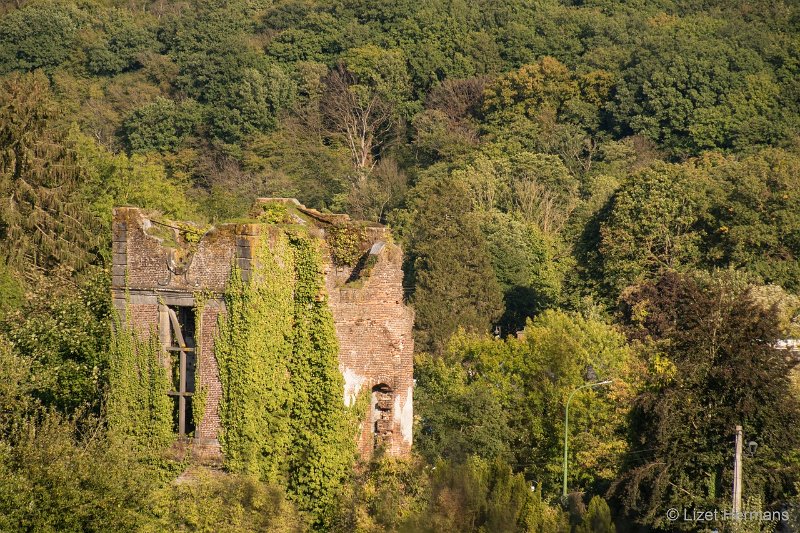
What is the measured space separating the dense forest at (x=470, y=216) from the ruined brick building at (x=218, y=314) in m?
0.98

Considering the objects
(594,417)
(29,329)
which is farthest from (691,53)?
(29,329)

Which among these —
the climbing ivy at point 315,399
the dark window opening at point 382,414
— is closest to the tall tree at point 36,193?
the climbing ivy at point 315,399

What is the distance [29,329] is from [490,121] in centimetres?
6652

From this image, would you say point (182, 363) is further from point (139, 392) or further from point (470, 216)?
point (470, 216)

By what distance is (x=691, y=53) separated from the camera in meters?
95.6

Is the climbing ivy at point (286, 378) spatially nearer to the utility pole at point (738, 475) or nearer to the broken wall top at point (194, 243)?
the broken wall top at point (194, 243)

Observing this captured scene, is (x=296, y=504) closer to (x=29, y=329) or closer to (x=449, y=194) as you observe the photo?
(x=29, y=329)

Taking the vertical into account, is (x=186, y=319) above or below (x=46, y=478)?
above

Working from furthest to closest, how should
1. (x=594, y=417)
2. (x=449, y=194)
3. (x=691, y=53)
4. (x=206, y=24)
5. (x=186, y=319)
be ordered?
1. (x=206, y=24)
2. (x=691, y=53)
3. (x=449, y=194)
4. (x=594, y=417)
5. (x=186, y=319)

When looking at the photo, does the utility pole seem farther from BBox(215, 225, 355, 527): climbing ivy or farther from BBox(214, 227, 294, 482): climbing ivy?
BBox(214, 227, 294, 482): climbing ivy

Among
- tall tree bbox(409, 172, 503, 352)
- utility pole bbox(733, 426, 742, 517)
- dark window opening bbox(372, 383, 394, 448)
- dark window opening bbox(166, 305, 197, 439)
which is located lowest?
utility pole bbox(733, 426, 742, 517)

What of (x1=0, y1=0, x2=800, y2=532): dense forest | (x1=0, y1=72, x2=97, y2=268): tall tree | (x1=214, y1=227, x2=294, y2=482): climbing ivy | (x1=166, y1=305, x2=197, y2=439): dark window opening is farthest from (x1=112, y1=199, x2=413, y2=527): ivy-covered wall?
(x1=0, y1=72, x2=97, y2=268): tall tree

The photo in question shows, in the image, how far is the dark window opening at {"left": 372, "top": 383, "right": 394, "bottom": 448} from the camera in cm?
2631

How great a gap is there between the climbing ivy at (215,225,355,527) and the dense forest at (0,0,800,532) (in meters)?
0.39
